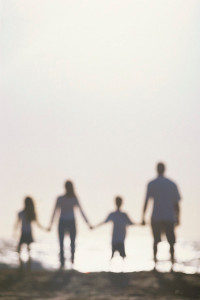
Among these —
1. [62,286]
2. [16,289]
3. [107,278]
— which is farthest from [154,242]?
[16,289]

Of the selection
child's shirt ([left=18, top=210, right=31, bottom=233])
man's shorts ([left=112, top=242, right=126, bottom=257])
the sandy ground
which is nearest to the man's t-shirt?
the sandy ground

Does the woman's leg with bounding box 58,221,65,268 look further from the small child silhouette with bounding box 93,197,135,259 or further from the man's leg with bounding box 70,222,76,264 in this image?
the small child silhouette with bounding box 93,197,135,259

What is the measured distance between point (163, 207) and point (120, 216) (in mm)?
1164

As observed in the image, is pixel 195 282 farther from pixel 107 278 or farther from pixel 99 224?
pixel 99 224

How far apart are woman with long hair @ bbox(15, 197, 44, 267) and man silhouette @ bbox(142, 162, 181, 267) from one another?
2.38 meters

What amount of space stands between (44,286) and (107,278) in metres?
1.07

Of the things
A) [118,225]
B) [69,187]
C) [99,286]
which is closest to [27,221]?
[69,187]

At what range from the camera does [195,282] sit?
32.2 feet

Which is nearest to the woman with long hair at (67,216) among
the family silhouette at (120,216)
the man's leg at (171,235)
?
the family silhouette at (120,216)

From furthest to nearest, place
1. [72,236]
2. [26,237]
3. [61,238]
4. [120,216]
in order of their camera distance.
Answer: [26,237]
[120,216]
[72,236]
[61,238]

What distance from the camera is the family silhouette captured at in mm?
10672

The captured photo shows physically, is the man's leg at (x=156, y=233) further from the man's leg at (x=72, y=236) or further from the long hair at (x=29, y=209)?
the long hair at (x=29, y=209)

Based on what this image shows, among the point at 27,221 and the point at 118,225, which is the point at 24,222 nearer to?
the point at 27,221

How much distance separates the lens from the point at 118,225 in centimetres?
1155
